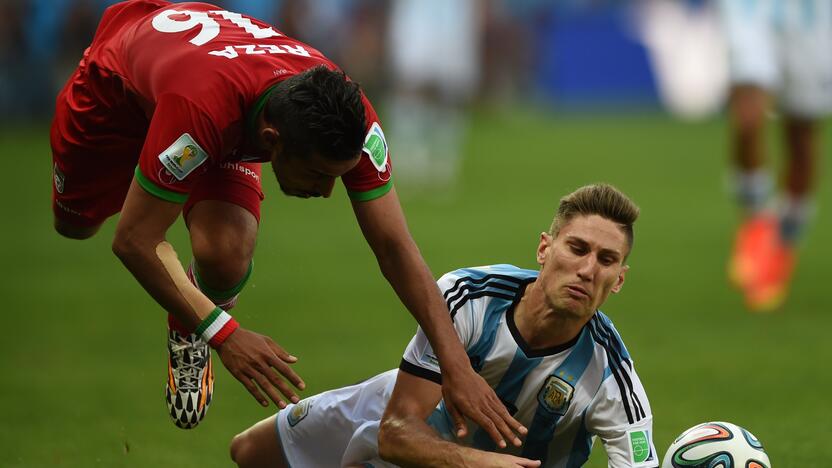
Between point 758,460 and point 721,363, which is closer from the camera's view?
point 758,460

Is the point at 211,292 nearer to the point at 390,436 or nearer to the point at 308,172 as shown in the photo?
the point at 308,172

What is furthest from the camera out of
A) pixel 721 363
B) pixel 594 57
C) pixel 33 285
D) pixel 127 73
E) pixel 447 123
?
pixel 594 57

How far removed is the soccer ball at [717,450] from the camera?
17.4 ft

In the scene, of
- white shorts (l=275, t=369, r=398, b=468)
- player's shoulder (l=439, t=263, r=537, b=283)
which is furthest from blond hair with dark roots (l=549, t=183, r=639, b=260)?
white shorts (l=275, t=369, r=398, b=468)

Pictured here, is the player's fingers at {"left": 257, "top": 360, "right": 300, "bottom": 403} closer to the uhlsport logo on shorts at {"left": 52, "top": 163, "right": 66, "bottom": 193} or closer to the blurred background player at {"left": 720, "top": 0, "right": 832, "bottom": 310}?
the uhlsport logo on shorts at {"left": 52, "top": 163, "right": 66, "bottom": 193}

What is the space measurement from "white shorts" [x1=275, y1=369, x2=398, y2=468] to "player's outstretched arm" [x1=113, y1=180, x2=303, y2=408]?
68 centimetres

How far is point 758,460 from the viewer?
531 centimetres

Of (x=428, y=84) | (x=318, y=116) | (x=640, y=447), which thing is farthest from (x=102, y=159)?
(x=428, y=84)

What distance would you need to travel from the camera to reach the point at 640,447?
5.09 m

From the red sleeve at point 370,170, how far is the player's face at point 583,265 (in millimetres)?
763

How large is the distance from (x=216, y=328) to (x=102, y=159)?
1.75m

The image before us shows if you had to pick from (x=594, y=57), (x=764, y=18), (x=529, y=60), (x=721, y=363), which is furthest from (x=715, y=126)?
(x=721, y=363)

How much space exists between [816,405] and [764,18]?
449 cm

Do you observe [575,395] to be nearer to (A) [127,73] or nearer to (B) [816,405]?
(A) [127,73]
